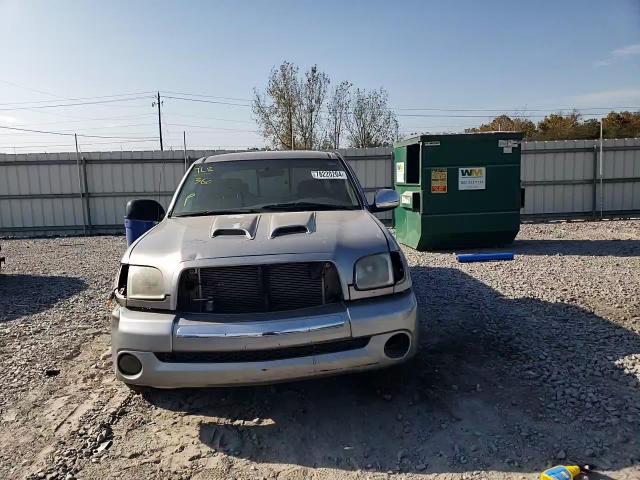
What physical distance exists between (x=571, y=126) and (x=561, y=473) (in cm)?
3458

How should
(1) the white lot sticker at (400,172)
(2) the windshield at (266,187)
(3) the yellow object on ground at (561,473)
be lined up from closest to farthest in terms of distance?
(3) the yellow object on ground at (561,473)
(2) the windshield at (266,187)
(1) the white lot sticker at (400,172)

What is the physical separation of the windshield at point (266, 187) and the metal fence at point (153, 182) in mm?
10135

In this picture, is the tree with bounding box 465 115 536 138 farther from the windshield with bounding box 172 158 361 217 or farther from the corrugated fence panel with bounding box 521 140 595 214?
the windshield with bounding box 172 158 361 217

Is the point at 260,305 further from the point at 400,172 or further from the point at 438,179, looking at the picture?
the point at 400,172

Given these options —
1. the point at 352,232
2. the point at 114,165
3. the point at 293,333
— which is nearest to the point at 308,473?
the point at 293,333

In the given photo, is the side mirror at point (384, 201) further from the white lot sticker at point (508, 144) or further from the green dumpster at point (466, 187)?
the white lot sticker at point (508, 144)

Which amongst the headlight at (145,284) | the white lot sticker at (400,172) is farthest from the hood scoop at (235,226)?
the white lot sticker at (400,172)

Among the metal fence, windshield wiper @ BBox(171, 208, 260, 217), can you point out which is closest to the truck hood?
windshield wiper @ BBox(171, 208, 260, 217)

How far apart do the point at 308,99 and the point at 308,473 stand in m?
27.0

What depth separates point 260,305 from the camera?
3021 millimetres

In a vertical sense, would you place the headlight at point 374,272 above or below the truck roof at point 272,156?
below

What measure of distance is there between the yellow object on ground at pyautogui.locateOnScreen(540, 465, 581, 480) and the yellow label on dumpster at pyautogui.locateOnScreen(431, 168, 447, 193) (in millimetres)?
7170

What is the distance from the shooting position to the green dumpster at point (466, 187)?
9.26 meters

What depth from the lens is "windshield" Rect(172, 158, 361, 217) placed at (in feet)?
13.8
